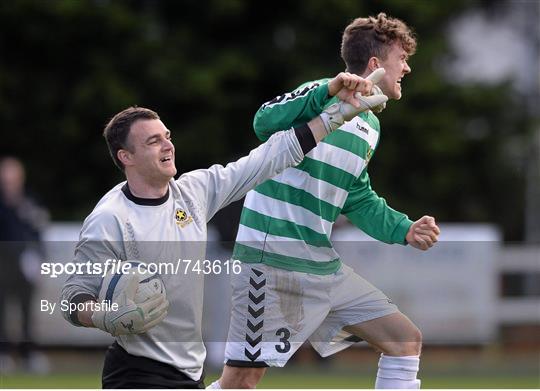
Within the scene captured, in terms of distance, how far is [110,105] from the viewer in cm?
1617

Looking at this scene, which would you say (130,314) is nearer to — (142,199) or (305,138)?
(142,199)

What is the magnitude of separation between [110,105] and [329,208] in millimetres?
10345

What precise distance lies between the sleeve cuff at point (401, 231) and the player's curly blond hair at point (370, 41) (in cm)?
78

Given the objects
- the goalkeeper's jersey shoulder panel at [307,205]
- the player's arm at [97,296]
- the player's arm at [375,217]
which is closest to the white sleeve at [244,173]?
the goalkeeper's jersey shoulder panel at [307,205]

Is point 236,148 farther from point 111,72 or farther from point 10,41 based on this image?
point 10,41

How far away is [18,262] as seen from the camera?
1180 cm

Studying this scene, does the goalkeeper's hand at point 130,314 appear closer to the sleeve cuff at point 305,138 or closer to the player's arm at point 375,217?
the sleeve cuff at point 305,138

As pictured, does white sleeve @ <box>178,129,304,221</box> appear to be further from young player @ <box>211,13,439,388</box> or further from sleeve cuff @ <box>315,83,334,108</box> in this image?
young player @ <box>211,13,439,388</box>

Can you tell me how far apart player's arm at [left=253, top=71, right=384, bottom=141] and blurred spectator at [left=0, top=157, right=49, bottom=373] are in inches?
233

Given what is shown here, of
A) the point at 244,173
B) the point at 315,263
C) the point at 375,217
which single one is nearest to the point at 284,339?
the point at 315,263

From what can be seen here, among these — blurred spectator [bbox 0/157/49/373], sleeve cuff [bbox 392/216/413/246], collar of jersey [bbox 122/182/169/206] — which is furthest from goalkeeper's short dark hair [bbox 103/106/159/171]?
blurred spectator [bbox 0/157/49/373]

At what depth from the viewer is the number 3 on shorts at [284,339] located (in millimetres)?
6152

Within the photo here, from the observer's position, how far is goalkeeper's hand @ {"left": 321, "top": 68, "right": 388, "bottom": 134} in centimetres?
559

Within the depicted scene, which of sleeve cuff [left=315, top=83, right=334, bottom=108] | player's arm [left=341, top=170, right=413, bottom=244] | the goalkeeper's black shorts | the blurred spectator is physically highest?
the blurred spectator
